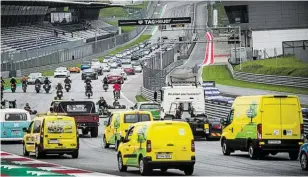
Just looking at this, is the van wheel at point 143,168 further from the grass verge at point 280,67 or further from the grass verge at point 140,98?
the grass verge at point 140,98

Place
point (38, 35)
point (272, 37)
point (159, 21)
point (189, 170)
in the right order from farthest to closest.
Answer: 1. point (38, 35)
2. point (272, 37)
3. point (159, 21)
4. point (189, 170)

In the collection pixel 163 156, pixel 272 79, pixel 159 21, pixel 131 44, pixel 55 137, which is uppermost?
pixel 159 21

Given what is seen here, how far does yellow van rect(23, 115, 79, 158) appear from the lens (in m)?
31.7

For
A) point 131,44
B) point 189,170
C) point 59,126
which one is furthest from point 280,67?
point 131,44

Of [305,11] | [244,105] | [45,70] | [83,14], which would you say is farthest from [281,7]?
[244,105]

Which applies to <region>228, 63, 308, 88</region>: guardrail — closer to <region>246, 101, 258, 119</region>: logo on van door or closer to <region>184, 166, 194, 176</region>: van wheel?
<region>246, 101, 258, 119</region>: logo on van door

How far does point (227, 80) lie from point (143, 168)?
2599 inches

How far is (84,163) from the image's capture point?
96.7ft

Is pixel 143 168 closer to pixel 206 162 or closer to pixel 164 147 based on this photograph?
pixel 164 147

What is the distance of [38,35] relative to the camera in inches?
5846

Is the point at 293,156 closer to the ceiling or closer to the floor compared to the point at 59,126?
closer to the floor

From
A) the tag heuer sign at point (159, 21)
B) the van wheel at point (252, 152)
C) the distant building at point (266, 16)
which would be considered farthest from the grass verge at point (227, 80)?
the van wheel at point (252, 152)

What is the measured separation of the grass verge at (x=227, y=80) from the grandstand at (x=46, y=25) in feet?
106

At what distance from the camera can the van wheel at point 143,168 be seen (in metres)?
23.8
